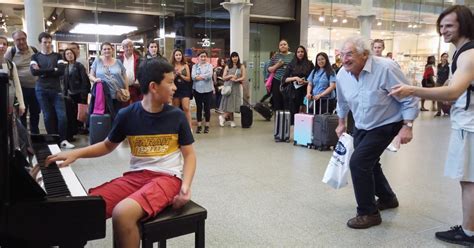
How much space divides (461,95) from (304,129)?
3.50m

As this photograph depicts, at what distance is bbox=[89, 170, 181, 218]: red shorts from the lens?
174 cm

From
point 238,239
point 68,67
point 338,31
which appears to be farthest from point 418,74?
point 238,239

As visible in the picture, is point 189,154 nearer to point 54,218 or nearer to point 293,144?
point 54,218

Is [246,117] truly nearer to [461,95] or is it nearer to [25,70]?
[25,70]

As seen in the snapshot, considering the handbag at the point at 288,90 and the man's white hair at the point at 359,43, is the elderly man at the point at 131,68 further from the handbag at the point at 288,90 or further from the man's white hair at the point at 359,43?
the man's white hair at the point at 359,43

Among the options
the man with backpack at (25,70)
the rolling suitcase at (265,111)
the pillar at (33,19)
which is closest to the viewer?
the man with backpack at (25,70)

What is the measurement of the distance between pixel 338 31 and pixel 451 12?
36.8 ft

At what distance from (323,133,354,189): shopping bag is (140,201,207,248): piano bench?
152cm

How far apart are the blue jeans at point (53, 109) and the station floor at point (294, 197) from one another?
2.87ft

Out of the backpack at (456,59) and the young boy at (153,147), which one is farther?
the backpack at (456,59)

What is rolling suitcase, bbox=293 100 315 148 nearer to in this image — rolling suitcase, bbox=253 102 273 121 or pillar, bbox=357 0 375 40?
rolling suitcase, bbox=253 102 273 121

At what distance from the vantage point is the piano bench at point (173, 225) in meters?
1.68

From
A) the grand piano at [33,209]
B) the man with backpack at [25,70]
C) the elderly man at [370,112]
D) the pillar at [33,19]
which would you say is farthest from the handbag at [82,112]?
the grand piano at [33,209]

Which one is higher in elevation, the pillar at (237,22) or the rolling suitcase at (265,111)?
the pillar at (237,22)
